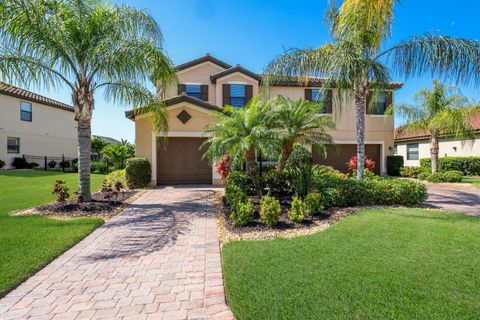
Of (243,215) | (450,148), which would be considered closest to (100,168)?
(243,215)

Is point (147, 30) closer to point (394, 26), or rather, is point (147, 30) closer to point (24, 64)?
point (24, 64)

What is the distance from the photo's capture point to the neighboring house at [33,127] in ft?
72.0

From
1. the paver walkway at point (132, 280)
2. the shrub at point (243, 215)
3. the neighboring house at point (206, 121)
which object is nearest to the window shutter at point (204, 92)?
the neighboring house at point (206, 121)

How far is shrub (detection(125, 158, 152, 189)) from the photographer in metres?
13.1

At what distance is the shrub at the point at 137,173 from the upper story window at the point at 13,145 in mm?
16789

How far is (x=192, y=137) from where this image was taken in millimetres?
14570

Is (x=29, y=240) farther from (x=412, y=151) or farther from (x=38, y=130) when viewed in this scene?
(x=412, y=151)

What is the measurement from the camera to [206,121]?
573 inches

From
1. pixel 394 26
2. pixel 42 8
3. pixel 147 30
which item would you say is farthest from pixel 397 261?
pixel 42 8

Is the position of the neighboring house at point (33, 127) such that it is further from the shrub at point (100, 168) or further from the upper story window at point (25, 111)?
the shrub at point (100, 168)

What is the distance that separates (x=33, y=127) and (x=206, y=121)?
2002cm

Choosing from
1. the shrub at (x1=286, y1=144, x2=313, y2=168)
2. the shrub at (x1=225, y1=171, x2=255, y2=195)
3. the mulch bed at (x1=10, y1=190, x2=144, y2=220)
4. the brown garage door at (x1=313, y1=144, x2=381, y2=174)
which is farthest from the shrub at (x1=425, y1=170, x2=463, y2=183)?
the mulch bed at (x1=10, y1=190, x2=144, y2=220)

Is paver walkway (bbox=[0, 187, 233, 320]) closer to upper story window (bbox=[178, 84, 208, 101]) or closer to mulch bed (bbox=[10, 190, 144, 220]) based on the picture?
mulch bed (bbox=[10, 190, 144, 220])

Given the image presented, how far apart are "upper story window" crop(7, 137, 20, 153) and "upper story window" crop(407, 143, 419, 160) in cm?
3589
